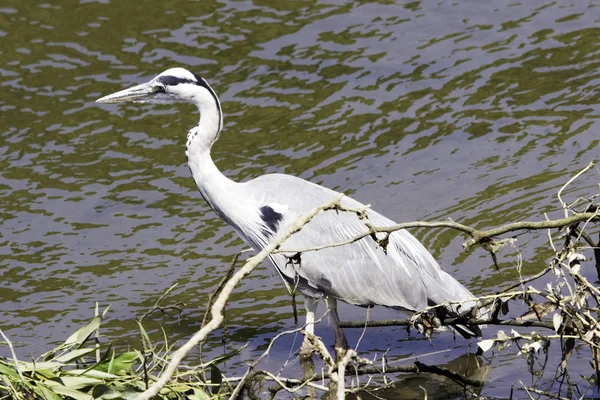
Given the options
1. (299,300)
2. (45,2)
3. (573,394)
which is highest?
(45,2)

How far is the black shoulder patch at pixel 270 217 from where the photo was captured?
20.3ft

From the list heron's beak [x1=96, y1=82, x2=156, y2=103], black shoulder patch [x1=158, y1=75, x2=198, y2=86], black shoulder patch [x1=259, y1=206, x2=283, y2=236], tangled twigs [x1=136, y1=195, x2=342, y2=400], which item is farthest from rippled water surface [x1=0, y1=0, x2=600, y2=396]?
tangled twigs [x1=136, y1=195, x2=342, y2=400]

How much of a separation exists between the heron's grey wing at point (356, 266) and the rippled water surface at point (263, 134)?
315mm

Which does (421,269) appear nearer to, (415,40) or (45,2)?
(415,40)

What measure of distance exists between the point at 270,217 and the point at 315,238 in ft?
1.02

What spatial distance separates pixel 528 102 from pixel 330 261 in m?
3.58

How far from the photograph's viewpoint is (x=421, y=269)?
20.0ft

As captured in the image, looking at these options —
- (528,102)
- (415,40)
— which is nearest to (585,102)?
(528,102)

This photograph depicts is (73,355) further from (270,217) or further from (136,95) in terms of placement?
(136,95)

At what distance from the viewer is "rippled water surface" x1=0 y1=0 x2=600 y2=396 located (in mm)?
6949

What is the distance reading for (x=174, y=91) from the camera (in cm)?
639

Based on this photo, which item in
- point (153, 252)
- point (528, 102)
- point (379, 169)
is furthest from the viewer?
point (528, 102)

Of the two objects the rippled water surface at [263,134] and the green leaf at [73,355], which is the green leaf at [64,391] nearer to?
the green leaf at [73,355]

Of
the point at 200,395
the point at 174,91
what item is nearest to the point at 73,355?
the point at 200,395
